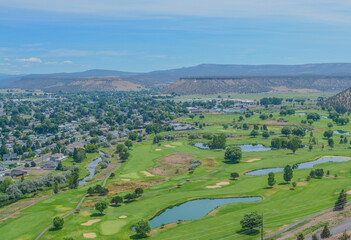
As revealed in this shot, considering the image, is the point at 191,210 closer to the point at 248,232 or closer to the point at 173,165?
the point at 248,232

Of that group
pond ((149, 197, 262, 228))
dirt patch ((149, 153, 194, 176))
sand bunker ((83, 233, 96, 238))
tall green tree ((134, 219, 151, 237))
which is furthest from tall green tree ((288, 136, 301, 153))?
sand bunker ((83, 233, 96, 238))

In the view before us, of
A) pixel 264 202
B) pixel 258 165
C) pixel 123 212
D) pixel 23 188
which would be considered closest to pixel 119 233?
pixel 123 212

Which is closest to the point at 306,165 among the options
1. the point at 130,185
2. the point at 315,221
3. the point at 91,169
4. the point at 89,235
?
the point at 315,221

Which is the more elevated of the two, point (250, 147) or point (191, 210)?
point (250, 147)

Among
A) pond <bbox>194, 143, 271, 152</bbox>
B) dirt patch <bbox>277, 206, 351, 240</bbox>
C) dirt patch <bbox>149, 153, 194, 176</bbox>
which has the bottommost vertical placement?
dirt patch <bbox>149, 153, 194, 176</bbox>

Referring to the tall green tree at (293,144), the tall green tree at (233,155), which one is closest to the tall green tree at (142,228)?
the tall green tree at (233,155)

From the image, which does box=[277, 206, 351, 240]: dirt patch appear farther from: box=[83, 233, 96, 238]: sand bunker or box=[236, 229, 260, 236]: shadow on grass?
box=[83, 233, 96, 238]: sand bunker
